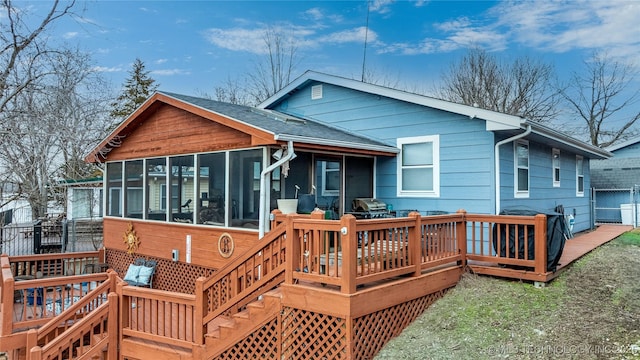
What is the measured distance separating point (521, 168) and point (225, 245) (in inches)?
239

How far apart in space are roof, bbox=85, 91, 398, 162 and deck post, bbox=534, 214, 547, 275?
10.7 ft

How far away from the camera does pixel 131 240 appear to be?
9898 millimetres

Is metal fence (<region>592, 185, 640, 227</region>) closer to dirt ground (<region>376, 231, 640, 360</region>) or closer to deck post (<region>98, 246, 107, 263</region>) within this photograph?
dirt ground (<region>376, 231, 640, 360</region>)

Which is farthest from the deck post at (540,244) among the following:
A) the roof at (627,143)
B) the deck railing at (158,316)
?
the roof at (627,143)

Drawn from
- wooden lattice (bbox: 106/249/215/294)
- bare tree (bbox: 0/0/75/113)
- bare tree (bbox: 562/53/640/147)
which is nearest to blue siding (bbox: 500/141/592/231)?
wooden lattice (bbox: 106/249/215/294)

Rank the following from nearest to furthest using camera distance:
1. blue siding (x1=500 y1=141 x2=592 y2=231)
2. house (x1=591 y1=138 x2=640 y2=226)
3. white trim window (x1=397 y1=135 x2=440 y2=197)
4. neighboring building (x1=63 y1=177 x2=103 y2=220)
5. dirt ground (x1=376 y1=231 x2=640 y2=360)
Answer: dirt ground (x1=376 y1=231 x2=640 y2=360) < blue siding (x1=500 y1=141 x2=592 y2=231) < white trim window (x1=397 y1=135 x2=440 y2=197) < house (x1=591 y1=138 x2=640 y2=226) < neighboring building (x1=63 y1=177 x2=103 y2=220)

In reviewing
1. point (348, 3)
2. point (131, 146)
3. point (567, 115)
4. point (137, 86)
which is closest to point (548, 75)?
point (567, 115)

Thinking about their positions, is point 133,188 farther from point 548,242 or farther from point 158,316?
point 548,242

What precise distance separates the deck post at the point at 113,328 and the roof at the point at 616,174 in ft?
60.0

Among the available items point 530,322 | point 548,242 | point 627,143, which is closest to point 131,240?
point 530,322

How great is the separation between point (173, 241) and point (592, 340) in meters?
7.41

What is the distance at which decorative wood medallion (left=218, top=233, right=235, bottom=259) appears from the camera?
736cm

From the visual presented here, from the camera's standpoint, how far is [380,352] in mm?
4527

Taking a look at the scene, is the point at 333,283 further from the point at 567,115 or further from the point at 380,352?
the point at 567,115
